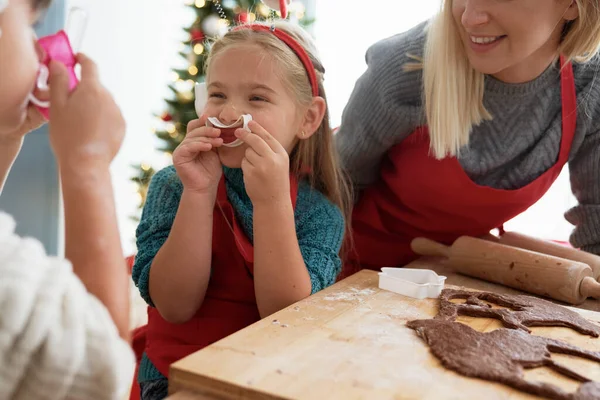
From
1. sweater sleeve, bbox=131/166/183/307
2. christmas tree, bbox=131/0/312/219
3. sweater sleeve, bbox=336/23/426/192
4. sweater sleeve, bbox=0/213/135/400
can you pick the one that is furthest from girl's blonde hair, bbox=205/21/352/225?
christmas tree, bbox=131/0/312/219

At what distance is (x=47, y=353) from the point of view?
627mm

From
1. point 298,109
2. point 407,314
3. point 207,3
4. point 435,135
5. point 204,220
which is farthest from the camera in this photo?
point 207,3

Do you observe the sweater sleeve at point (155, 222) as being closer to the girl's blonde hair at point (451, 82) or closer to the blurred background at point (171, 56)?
the blurred background at point (171, 56)

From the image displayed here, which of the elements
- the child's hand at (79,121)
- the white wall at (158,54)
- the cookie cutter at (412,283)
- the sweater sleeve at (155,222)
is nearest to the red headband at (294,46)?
the sweater sleeve at (155,222)

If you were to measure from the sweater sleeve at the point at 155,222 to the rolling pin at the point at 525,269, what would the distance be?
67 cm

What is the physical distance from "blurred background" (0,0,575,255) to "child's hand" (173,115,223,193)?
31cm

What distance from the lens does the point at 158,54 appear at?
9.01ft

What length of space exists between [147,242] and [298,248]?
1.02 ft

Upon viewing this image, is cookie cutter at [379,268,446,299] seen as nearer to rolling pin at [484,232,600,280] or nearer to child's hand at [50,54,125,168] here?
rolling pin at [484,232,600,280]

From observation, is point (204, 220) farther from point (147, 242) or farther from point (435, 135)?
point (435, 135)

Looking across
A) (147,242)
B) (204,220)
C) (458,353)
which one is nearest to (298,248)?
(204,220)

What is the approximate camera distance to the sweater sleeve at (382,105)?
1612 millimetres

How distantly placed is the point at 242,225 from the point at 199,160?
7.0 inches

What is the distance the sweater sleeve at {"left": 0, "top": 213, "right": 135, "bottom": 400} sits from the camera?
2.02 feet
